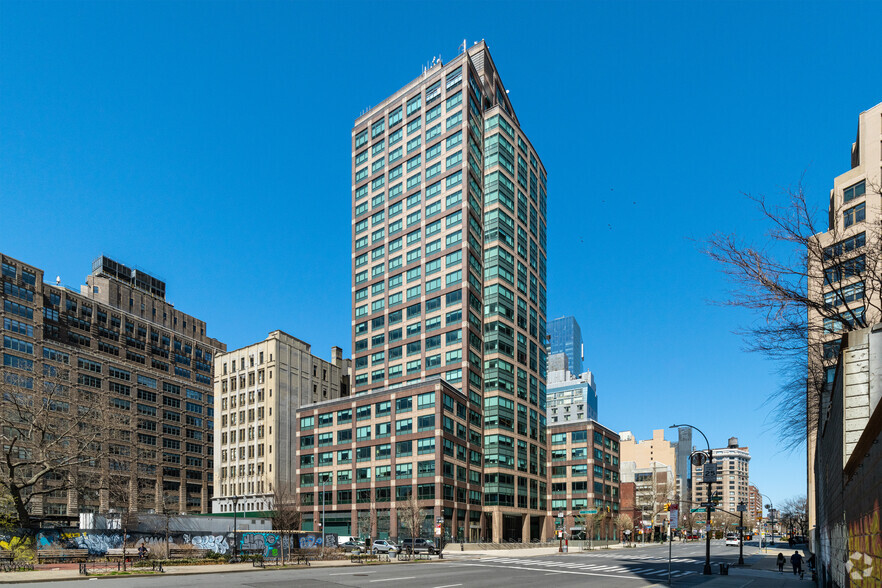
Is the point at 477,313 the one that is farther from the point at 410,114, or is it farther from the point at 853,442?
the point at 853,442

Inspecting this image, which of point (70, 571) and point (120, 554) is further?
point (120, 554)

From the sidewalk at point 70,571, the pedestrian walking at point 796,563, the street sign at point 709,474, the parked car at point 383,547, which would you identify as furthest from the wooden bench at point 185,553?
the pedestrian walking at point 796,563

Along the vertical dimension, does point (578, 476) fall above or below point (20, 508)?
below

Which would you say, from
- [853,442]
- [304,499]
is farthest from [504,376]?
[853,442]

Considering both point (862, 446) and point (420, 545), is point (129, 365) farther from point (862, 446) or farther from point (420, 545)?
point (862, 446)

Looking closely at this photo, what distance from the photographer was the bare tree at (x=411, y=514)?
7662 centimetres

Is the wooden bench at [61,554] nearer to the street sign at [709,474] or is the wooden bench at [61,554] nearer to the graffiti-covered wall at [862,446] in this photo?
the street sign at [709,474]

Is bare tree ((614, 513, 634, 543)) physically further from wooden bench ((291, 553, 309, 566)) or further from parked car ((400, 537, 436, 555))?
wooden bench ((291, 553, 309, 566))

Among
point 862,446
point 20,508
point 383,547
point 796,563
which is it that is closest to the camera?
point 862,446

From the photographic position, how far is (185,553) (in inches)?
1998

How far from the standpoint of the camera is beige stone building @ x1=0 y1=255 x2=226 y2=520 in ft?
346

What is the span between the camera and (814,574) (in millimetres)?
42250

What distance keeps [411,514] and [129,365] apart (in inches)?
2888

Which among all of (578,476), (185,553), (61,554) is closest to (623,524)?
(578,476)
